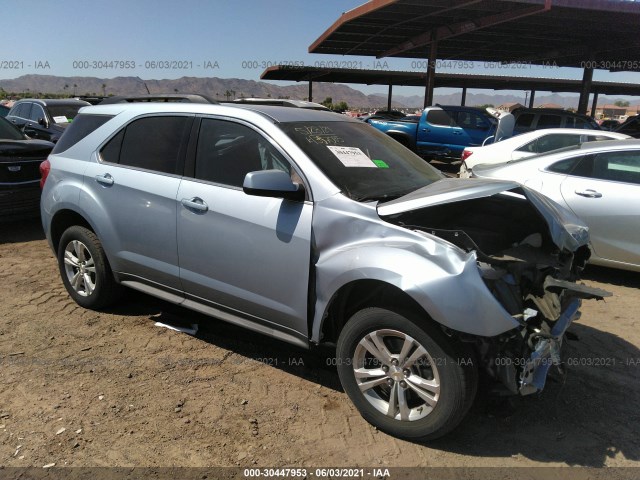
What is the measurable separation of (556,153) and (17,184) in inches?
269

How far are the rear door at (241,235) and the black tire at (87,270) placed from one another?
40.1 inches

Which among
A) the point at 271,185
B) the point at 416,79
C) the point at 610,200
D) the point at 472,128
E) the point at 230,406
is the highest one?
the point at 416,79

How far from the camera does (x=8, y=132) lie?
25.2 ft

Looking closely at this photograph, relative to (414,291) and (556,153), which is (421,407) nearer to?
(414,291)

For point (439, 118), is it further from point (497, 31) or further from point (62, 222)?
point (62, 222)

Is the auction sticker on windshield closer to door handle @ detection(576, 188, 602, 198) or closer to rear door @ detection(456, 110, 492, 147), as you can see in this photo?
door handle @ detection(576, 188, 602, 198)

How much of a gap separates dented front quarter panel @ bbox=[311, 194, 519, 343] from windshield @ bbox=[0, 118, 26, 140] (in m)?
6.83

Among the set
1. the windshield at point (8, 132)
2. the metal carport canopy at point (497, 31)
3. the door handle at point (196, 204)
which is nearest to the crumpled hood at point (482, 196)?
the door handle at point (196, 204)

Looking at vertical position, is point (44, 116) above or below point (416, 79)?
below

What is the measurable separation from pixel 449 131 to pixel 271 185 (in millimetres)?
12661

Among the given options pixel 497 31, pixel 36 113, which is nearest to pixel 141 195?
pixel 36 113

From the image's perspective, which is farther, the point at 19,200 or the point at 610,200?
the point at 19,200

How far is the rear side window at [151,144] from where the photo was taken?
12.0 feet

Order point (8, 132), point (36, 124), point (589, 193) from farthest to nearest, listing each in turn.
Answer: point (36, 124) → point (8, 132) → point (589, 193)
